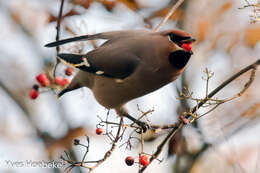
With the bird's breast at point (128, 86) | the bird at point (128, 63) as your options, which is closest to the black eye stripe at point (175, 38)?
the bird at point (128, 63)

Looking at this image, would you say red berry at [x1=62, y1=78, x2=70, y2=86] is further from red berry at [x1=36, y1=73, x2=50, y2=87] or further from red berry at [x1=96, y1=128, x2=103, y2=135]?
red berry at [x1=96, y1=128, x2=103, y2=135]

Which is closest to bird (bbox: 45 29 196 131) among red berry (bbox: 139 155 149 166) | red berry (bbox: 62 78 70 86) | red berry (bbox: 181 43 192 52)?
red berry (bbox: 181 43 192 52)

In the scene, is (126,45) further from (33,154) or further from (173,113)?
(33,154)

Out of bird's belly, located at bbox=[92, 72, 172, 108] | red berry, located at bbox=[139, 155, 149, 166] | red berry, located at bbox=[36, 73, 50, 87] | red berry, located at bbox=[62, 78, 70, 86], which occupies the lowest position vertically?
red berry, located at bbox=[139, 155, 149, 166]

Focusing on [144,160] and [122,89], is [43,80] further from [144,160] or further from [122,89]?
[144,160]

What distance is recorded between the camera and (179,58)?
10.6 feet

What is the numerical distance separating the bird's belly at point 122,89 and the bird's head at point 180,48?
6.9 inches

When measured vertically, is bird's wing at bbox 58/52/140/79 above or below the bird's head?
below

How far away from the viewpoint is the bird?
10.9 feet

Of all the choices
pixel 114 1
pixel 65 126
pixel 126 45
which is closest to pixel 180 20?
pixel 114 1

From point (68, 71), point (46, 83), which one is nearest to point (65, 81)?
point (68, 71)

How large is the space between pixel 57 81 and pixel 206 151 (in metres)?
1.92

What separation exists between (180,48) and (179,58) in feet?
0.26

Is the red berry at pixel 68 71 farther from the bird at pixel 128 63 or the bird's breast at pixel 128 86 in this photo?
the bird's breast at pixel 128 86
